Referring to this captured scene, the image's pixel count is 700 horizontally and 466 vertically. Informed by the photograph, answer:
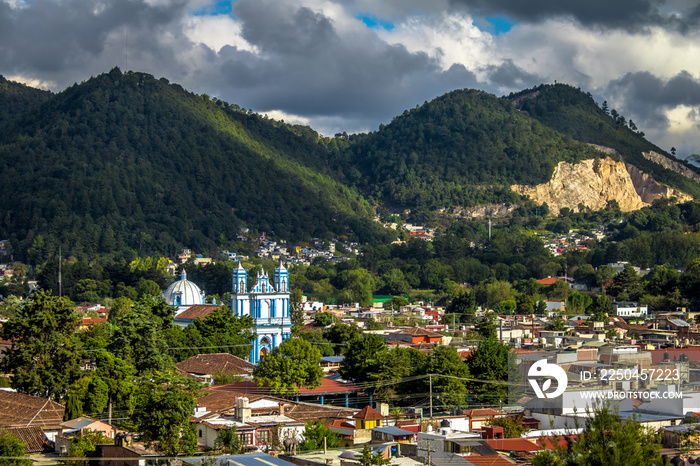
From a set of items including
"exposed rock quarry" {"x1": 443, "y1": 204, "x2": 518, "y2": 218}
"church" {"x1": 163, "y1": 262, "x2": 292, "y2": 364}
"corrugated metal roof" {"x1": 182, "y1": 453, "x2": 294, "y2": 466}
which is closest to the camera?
"corrugated metal roof" {"x1": 182, "y1": 453, "x2": 294, "y2": 466}

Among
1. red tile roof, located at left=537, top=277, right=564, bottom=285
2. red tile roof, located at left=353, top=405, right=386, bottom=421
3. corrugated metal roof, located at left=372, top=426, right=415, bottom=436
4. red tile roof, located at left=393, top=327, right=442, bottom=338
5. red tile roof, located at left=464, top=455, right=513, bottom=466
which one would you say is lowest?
red tile roof, located at left=464, top=455, right=513, bottom=466

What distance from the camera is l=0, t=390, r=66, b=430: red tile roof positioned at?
32.5 meters

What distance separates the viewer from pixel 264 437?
97.9ft

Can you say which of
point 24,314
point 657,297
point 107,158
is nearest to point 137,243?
point 107,158

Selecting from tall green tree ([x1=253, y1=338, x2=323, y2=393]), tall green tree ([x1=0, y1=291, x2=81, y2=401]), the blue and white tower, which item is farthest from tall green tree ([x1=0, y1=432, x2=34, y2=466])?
the blue and white tower

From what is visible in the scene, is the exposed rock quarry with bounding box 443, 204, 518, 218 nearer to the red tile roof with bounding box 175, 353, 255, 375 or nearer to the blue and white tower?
the blue and white tower

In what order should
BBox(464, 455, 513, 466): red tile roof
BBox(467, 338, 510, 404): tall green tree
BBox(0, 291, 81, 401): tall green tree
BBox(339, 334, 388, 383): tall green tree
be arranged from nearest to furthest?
BBox(464, 455, 513, 466): red tile roof, BBox(0, 291, 81, 401): tall green tree, BBox(467, 338, 510, 404): tall green tree, BBox(339, 334, 388, 383): tall green tree

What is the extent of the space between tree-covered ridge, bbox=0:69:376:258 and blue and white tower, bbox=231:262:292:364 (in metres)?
78.4

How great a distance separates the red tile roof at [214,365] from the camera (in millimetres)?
47844

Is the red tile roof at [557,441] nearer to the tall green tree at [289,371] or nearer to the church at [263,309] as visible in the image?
the tall green tree at [289,371]

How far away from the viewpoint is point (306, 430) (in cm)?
2897

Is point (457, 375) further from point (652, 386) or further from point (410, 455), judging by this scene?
point (410, 455)

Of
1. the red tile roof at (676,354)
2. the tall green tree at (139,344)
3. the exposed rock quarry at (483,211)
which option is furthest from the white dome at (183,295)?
the exposed rock quarry at (483,211)

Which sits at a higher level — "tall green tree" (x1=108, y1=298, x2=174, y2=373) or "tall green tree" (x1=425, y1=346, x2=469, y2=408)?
"tall green tree" (x1=108, y1=298, x2=174, y2=373)
